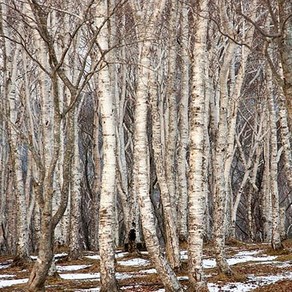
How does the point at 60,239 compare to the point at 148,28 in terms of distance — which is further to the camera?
the point at 60,239

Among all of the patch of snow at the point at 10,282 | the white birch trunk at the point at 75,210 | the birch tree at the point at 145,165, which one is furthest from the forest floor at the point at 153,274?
the birch tree at the point at 145,165

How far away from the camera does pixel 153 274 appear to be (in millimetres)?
11570

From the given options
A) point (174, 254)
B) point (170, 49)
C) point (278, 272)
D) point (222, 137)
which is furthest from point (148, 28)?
point (278, 272)

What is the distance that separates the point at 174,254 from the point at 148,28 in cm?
483

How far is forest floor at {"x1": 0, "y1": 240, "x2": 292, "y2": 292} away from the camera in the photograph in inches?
384

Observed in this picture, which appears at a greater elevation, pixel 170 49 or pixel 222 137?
pixel 170 49

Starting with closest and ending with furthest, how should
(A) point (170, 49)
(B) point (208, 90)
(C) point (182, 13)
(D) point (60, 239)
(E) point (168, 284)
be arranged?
(E) point (168, 284), (A) point (170, 49), (C) point (182, 13), (B) point (208, 90), (D) point (60, 239)

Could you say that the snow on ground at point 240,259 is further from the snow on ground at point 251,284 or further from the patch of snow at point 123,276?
the snow on ground at point 251,284

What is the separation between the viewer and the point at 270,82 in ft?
48.2

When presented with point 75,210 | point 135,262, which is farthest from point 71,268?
point 135,262

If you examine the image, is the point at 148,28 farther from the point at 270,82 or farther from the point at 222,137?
the point at 270,82

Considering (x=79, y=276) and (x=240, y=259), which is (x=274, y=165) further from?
(x=79, y=276)

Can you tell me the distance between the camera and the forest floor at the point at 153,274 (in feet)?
32.0

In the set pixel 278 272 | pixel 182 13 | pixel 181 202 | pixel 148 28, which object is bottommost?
pixel 278 272
